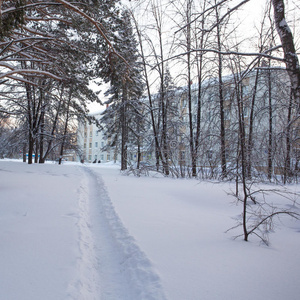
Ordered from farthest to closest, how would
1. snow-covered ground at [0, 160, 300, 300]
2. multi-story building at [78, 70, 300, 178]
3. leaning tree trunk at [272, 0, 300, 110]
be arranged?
multi-story building at [78, 70, 300, 178] → leaning tree trunk at [272, 0, 300, 110] → snow-covered ground at [0, 160, 300, 300]

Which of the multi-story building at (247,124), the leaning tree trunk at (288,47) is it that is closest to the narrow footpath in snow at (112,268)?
the multi-story building at (247,124)

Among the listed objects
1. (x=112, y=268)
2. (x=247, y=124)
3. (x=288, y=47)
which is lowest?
(x=112, y=268)

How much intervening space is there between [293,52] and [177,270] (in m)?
3.22

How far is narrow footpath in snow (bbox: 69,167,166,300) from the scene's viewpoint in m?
2.18

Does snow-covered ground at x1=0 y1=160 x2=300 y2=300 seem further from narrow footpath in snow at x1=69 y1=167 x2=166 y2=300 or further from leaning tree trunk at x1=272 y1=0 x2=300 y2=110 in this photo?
leaning tree trunk at x1=272 y1=0 x2=300 y2=110

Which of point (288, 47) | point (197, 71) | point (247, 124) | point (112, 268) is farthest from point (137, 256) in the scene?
point (197, 71)

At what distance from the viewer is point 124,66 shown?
909cm

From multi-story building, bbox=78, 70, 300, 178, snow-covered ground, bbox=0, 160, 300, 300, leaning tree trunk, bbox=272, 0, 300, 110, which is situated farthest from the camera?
multi-story building, bbox=78, 70, 300, 178

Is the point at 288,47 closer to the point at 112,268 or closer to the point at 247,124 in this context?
the point at 247,124

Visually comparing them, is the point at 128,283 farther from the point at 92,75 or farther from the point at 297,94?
the point at 92,75

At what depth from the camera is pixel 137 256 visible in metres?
2.87

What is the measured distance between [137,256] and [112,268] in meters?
0.33

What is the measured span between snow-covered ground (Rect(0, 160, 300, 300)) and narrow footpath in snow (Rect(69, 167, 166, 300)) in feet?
0.03

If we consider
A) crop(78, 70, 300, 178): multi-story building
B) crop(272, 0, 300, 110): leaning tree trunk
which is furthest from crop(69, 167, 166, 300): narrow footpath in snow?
crop(272, 0, 300, 110): leaning tree trunk
